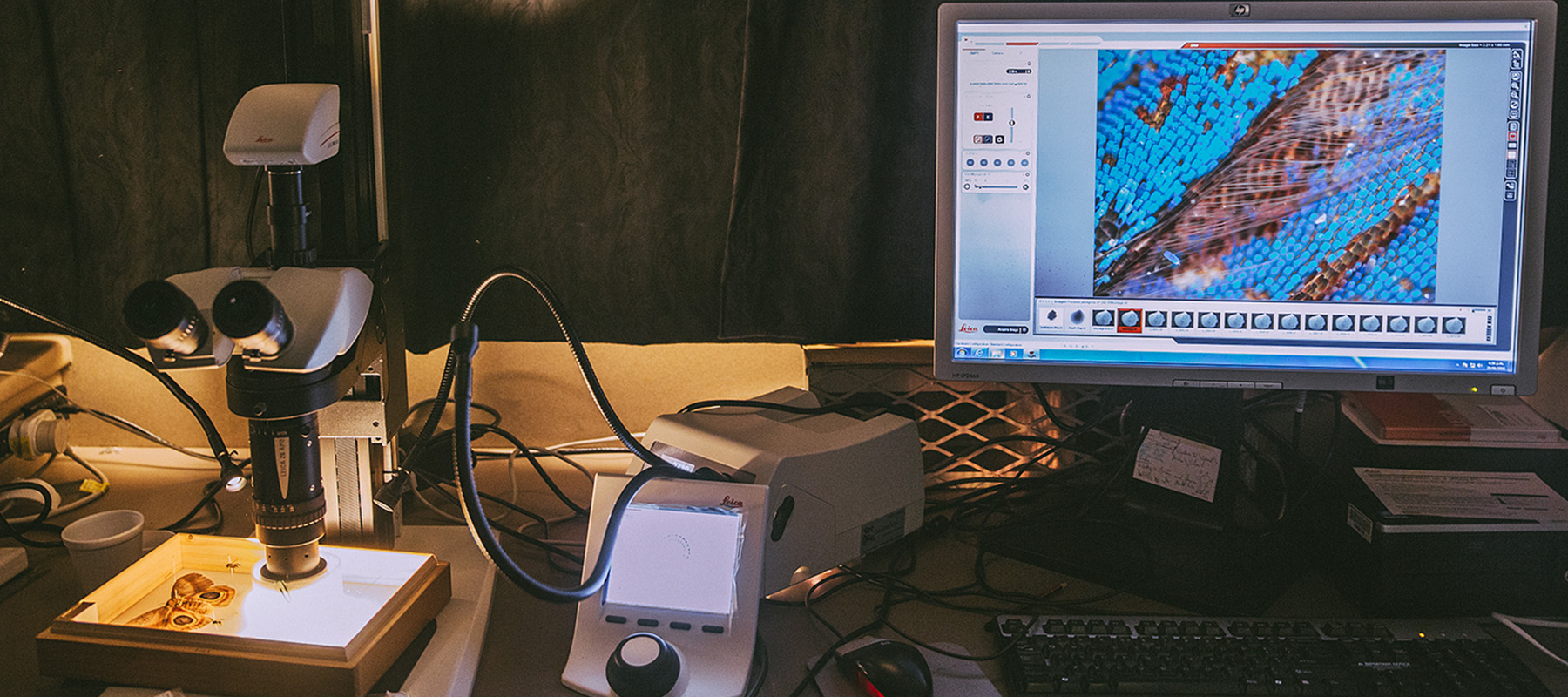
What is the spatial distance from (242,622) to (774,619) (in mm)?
470

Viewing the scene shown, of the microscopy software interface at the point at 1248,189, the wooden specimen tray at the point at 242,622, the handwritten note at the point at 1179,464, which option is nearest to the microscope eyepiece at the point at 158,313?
the wooden specimen tray at the point at 242,622

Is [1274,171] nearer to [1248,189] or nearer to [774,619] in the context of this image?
[1248,189]

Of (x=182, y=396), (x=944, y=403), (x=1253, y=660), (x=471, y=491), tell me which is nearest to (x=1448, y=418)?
(x=1253, y=660)

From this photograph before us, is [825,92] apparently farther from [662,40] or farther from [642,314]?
[642,314]

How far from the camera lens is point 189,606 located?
0.88m

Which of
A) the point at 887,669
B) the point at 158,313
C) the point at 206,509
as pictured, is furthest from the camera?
the point at 206,509

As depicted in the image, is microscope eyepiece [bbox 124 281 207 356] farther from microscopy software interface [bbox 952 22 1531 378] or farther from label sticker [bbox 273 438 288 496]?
microscopy software interface [bbox 952 22 1531 378]

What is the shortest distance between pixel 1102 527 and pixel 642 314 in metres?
0.64

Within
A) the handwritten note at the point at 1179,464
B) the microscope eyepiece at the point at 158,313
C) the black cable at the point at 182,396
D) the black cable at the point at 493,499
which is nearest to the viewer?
the microscope eyepiece at the point at 158,313

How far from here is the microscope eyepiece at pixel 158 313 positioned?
69cm

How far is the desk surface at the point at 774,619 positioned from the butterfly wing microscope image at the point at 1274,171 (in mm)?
320

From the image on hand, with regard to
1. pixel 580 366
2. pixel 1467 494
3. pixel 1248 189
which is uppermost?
pixel 1248 189

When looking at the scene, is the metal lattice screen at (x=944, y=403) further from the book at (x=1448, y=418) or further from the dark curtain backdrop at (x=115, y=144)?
the dark curtain backdrop at (x=115, y=144)

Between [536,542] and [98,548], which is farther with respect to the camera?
[536,542]
